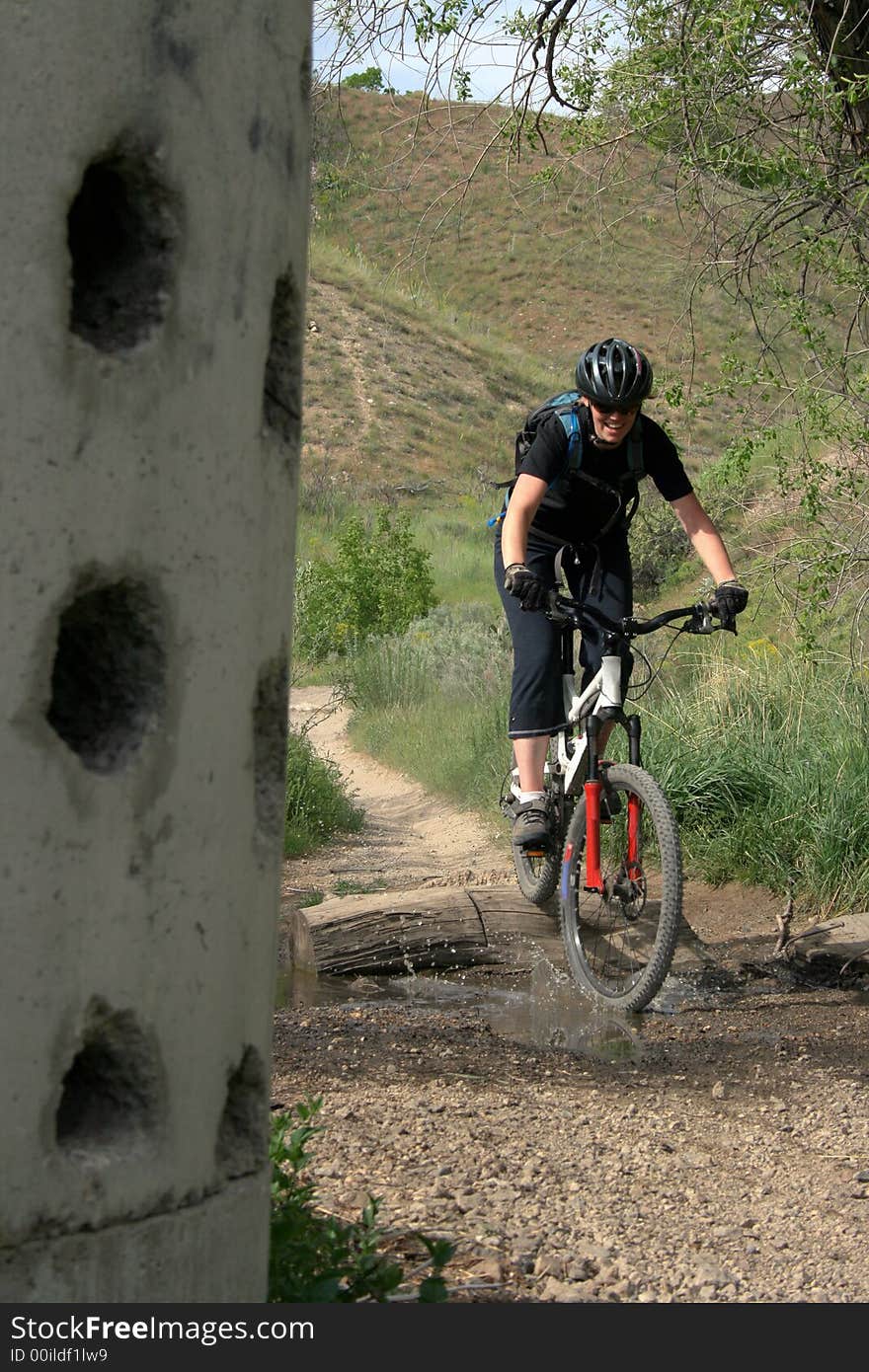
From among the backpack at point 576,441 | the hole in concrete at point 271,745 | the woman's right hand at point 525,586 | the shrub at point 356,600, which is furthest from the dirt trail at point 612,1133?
the shrub at point 356,600

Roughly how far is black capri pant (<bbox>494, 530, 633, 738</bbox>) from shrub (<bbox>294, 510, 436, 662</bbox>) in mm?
10794

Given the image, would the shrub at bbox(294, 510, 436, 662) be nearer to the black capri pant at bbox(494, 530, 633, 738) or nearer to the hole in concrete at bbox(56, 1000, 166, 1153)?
the black capri pant at bbox(494, 530, 633, 738)

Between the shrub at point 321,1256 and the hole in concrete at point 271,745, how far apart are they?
2.92 ft

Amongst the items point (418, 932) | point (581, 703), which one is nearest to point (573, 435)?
point (581, 703)

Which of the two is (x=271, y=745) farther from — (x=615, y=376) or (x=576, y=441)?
(x=576, y=441)

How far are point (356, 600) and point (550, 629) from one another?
11534 millimetres

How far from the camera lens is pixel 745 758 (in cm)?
798

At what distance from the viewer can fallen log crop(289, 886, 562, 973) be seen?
6.29 meters

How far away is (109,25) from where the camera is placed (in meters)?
1.96

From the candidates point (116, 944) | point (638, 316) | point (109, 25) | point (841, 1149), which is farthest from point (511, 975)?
point (638, 316)

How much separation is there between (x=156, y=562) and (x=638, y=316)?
171ft

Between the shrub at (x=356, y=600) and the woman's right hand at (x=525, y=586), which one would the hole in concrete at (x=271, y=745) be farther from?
the shrub at (x=356, y=600)

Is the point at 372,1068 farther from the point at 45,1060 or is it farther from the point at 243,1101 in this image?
the point at 45,1060

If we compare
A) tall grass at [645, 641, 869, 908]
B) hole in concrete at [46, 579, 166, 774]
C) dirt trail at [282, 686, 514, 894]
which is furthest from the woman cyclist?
hole in concrete at [46, 579, 166, 774]
